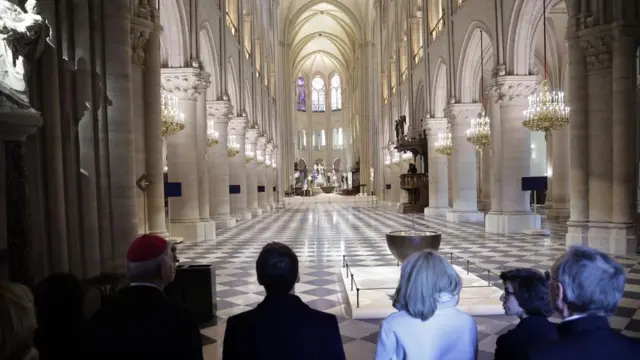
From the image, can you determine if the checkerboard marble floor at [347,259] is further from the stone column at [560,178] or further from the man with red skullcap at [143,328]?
the stone column at [560,178]

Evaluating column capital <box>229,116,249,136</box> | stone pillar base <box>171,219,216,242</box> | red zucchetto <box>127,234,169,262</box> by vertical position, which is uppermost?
column capital <box>229,116,249,136</box>

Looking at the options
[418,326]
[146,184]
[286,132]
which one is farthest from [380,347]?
[286,132]

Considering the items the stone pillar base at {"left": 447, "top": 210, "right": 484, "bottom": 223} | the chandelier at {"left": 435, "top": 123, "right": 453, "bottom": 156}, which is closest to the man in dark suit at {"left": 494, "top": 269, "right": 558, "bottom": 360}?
the stone pillar base at {"left": 447, "top": 210, "right": 484, "bottom": 223}

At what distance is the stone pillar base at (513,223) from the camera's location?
1384cm

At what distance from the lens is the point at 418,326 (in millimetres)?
2217

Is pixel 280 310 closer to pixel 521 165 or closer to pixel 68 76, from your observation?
pixel 68 76

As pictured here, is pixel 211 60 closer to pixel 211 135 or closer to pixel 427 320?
pixel 211 135

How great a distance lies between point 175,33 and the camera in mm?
12750

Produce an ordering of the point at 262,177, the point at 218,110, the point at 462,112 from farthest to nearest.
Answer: the point at 262,177, the point at 462,112, the point at 218,110

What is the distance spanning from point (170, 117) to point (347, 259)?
5.45 meters

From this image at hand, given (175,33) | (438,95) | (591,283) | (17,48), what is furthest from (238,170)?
(591,283)

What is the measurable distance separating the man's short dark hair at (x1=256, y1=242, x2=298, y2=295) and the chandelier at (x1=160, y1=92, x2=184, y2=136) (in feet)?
32.6

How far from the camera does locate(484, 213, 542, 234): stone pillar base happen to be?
1384cm

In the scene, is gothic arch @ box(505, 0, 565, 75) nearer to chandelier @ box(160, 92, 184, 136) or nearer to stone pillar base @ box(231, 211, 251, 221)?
chandelier @ box(160, 92, 184, 136)
